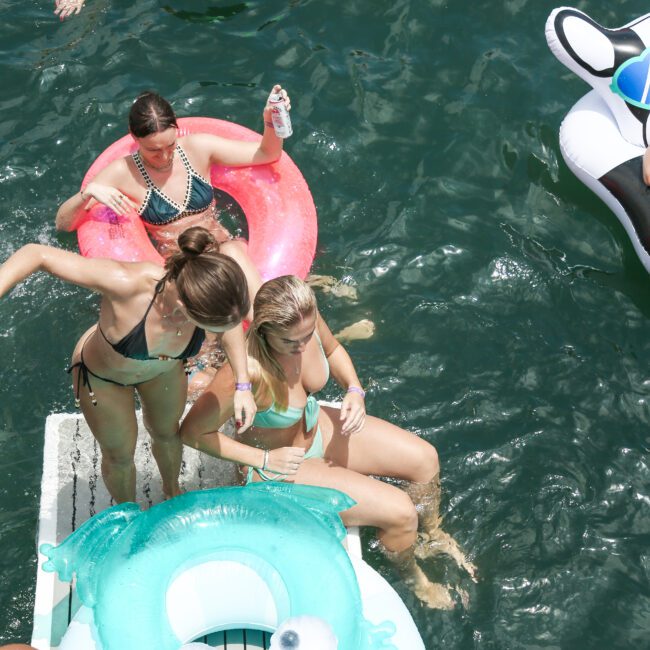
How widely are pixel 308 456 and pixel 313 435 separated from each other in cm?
10

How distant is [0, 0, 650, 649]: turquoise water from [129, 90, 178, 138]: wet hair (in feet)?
4.21

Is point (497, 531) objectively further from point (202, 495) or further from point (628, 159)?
point (628, 159)

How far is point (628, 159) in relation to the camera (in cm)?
595

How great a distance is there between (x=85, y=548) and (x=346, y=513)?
3.89 feet

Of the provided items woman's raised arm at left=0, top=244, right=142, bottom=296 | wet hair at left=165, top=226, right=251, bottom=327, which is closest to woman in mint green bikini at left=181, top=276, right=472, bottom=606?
wet hair at left=165, top=226, right=251, bottom=327

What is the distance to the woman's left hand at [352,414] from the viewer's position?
4.31 metres

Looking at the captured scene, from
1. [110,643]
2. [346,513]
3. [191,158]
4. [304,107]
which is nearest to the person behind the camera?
[110,643]

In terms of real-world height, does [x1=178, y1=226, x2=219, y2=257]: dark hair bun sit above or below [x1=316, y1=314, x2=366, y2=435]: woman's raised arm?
above

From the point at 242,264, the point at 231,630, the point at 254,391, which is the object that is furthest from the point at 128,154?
the point at 231,630

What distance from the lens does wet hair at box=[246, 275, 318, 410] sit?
385cm

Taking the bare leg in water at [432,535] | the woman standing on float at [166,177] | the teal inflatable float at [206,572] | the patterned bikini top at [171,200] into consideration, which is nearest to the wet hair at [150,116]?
the woman standing on float at [166,177]

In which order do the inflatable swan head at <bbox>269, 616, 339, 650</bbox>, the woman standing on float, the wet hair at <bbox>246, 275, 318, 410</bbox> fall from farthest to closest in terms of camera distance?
1. the woman standing on float
2. the wet hair at <bbox>246, 275, 318, 410</bbox>
3. the inflatable swan head at <bbox>269, 616, 339, 650</bbox>

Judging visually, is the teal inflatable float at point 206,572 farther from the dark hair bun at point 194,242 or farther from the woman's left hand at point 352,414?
the dark hair bun at point 194,242

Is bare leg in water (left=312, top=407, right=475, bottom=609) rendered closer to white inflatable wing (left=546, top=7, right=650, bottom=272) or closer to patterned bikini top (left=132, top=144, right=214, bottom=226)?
patterned bikini top (left=132, top=144, right=214, bottom=226)
